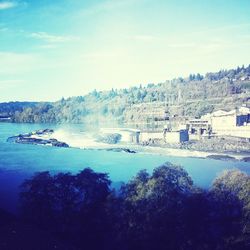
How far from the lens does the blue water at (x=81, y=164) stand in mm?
4734

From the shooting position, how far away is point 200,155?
16.3 feet

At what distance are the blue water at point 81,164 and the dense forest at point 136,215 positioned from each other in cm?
57

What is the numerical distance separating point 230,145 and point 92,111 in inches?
99.1

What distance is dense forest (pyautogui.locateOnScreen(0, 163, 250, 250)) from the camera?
362 cm

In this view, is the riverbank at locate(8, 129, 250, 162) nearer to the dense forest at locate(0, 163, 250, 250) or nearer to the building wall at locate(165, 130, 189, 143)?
the building wall at locate(165, 130, 189, 143)

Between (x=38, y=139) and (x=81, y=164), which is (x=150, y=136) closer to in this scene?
(x=81, y=164)

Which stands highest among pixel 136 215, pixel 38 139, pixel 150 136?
pixel 150 136

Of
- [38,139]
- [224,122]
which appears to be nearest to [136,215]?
[224,122]

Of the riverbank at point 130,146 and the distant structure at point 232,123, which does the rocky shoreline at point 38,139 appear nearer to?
the riverbank at point 130,146

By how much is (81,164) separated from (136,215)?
1.74 meters

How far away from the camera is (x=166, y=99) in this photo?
229 inches

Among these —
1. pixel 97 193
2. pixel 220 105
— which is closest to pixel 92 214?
pixel 97 193

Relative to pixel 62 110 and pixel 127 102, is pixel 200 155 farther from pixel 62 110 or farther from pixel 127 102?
pixel 62 110

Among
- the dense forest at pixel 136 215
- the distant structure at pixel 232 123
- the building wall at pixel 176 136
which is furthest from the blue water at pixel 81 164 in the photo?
the dense forest at pixel 136 215
